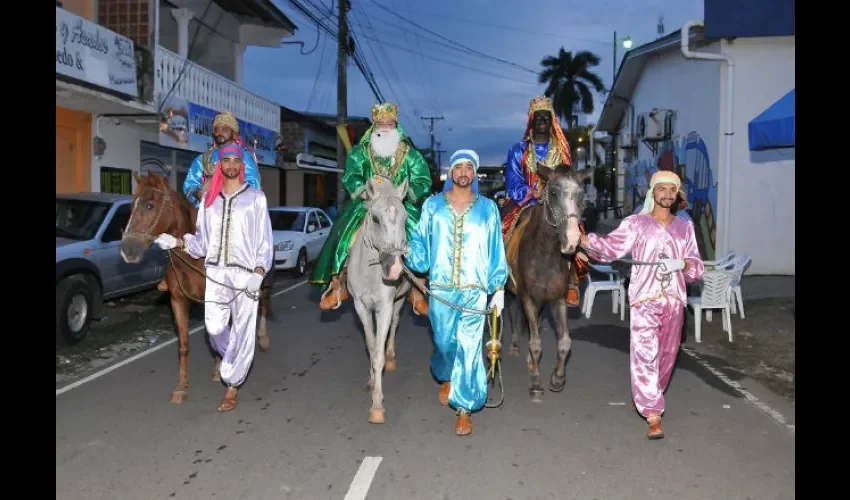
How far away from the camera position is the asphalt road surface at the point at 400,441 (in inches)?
180

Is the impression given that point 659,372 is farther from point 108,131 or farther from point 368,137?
point 108,131

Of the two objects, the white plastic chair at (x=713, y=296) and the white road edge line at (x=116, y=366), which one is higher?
the white plastic chair at (x=713, y=296)

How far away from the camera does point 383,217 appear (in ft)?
17.4

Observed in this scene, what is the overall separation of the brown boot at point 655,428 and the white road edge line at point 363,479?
2125 mm

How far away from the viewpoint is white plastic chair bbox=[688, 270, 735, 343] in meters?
9.40

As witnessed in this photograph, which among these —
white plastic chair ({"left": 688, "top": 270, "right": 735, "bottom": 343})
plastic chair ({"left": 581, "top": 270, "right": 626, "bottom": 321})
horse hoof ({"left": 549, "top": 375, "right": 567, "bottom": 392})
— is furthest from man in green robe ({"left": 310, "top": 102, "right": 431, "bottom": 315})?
plastic chair ({"left": 581, "top": 270, "right": 626, "bottom": 321})

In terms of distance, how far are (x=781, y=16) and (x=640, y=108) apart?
10.7 meters

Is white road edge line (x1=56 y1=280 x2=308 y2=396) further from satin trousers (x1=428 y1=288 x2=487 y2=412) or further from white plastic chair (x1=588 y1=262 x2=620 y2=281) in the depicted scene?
white plastic chair (x1=588 y1=262 x2=620 y2=281)

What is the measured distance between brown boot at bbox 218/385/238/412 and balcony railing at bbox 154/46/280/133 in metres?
11.2

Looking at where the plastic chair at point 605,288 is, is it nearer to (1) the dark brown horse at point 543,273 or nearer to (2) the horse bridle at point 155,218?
(1) the dark brown horse at point 543,273

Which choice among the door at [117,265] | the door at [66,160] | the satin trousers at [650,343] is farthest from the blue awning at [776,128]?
the door at [66,160]

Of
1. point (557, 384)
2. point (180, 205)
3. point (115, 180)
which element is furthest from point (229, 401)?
point (115, 180)
